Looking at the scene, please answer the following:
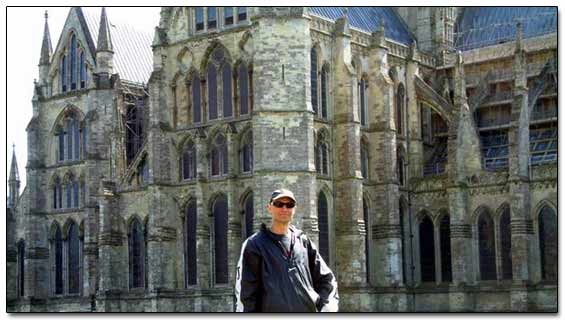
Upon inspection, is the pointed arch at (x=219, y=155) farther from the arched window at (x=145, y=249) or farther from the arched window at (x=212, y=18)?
the arched window at (x=145, y=249)

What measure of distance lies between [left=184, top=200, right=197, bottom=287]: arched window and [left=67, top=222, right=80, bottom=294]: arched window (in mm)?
7544

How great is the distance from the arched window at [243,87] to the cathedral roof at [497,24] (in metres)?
13.0

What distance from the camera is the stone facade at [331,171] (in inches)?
1816

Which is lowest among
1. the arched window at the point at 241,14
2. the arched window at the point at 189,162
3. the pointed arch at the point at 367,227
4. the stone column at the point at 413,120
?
the pointed arch at the point at 367,227

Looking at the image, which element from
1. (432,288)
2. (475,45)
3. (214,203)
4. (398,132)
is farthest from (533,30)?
(214,203)

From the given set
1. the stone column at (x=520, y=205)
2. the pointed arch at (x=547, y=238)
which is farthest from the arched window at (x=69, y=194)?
the pointed arch at (x=547, y=238)

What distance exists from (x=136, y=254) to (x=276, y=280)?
3686 centimetres

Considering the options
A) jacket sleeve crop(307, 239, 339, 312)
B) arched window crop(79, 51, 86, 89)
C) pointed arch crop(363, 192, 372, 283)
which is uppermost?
arched window crop(79, 51, 86, 89)

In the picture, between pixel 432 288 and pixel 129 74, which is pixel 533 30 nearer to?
pixel 432 288

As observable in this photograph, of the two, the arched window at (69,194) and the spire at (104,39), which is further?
the arched window at (69,194)

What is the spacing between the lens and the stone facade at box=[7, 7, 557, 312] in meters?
46.1

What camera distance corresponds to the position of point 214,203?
160 feet

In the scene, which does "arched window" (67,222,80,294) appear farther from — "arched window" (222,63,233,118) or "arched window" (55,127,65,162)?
"arched window" (222,63,233,118)

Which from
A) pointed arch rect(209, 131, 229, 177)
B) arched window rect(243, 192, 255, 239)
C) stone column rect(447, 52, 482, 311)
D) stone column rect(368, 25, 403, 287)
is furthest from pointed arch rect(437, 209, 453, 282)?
pointed arch rect(209, 131, 229, 177)
